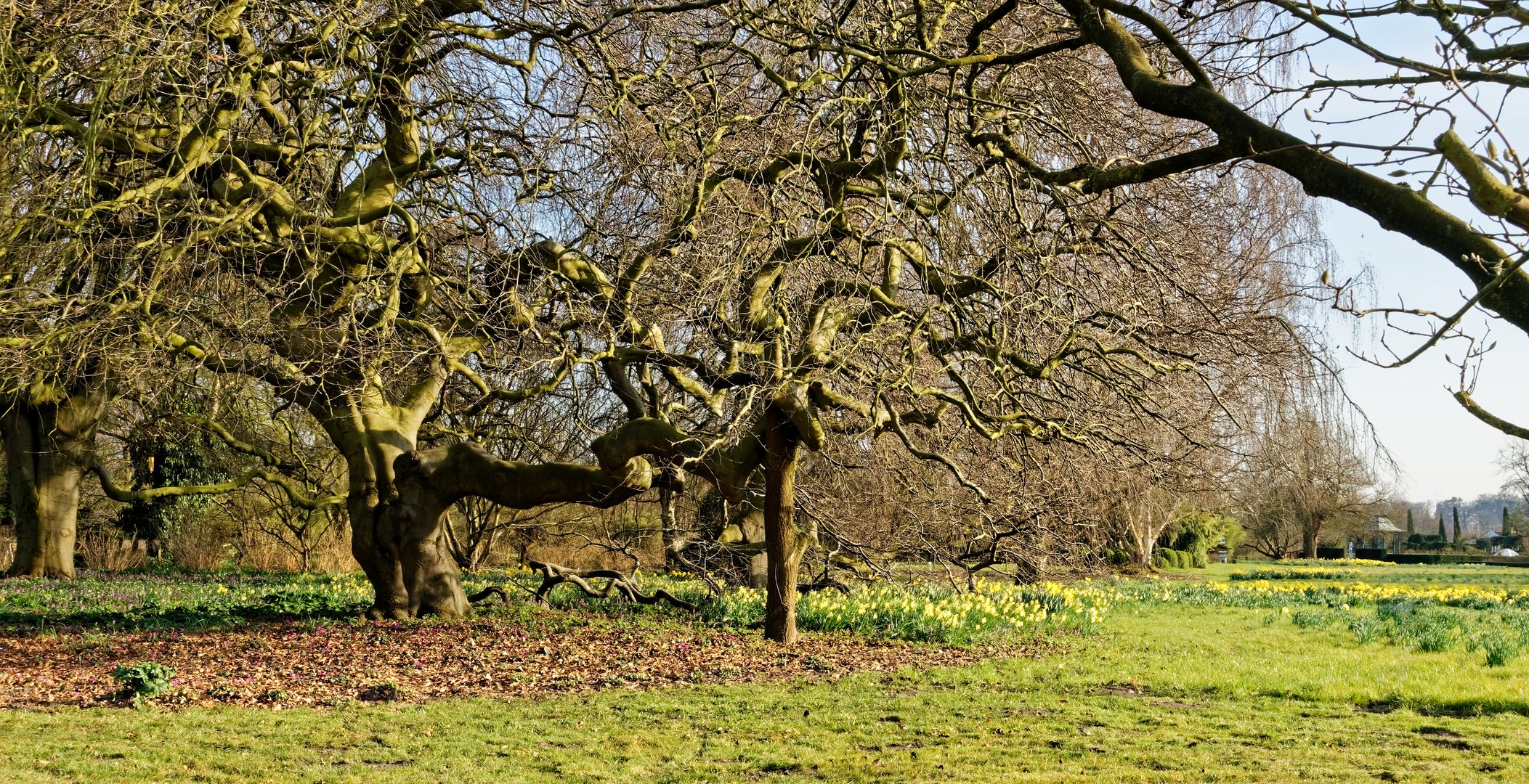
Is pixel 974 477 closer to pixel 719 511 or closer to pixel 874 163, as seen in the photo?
pixel 719 511

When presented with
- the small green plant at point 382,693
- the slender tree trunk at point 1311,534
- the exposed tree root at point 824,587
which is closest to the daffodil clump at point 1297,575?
the slender tree trunk at point 1311,534

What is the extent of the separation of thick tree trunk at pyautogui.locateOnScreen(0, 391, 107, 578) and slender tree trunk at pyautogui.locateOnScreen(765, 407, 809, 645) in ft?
38.7

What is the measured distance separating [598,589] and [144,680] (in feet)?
19.7

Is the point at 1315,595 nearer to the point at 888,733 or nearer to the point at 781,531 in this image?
the point at 781,531

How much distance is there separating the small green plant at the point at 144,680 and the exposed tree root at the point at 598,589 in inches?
180

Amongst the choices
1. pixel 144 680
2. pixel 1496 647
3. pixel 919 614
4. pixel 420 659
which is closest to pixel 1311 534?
pixel 1496 647

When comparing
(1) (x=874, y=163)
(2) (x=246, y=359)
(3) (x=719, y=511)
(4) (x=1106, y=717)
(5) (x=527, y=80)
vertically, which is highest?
(5) (x=527, y=80)

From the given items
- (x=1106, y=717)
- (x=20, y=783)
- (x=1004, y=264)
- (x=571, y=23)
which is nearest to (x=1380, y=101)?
(x=1004, y=264)

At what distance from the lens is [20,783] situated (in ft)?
16.8

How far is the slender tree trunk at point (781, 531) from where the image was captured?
32.1 feet

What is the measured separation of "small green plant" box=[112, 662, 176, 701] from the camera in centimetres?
730

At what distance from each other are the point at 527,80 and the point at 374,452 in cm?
378

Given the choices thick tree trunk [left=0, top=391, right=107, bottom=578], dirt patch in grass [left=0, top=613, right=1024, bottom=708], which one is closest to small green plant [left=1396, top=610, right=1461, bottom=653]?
dirt patch in grass [left=0, top=613, right=1024, bottom=708]

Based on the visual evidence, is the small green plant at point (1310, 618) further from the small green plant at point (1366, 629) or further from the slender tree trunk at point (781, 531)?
the slender tree trunk at point (781, 531)
